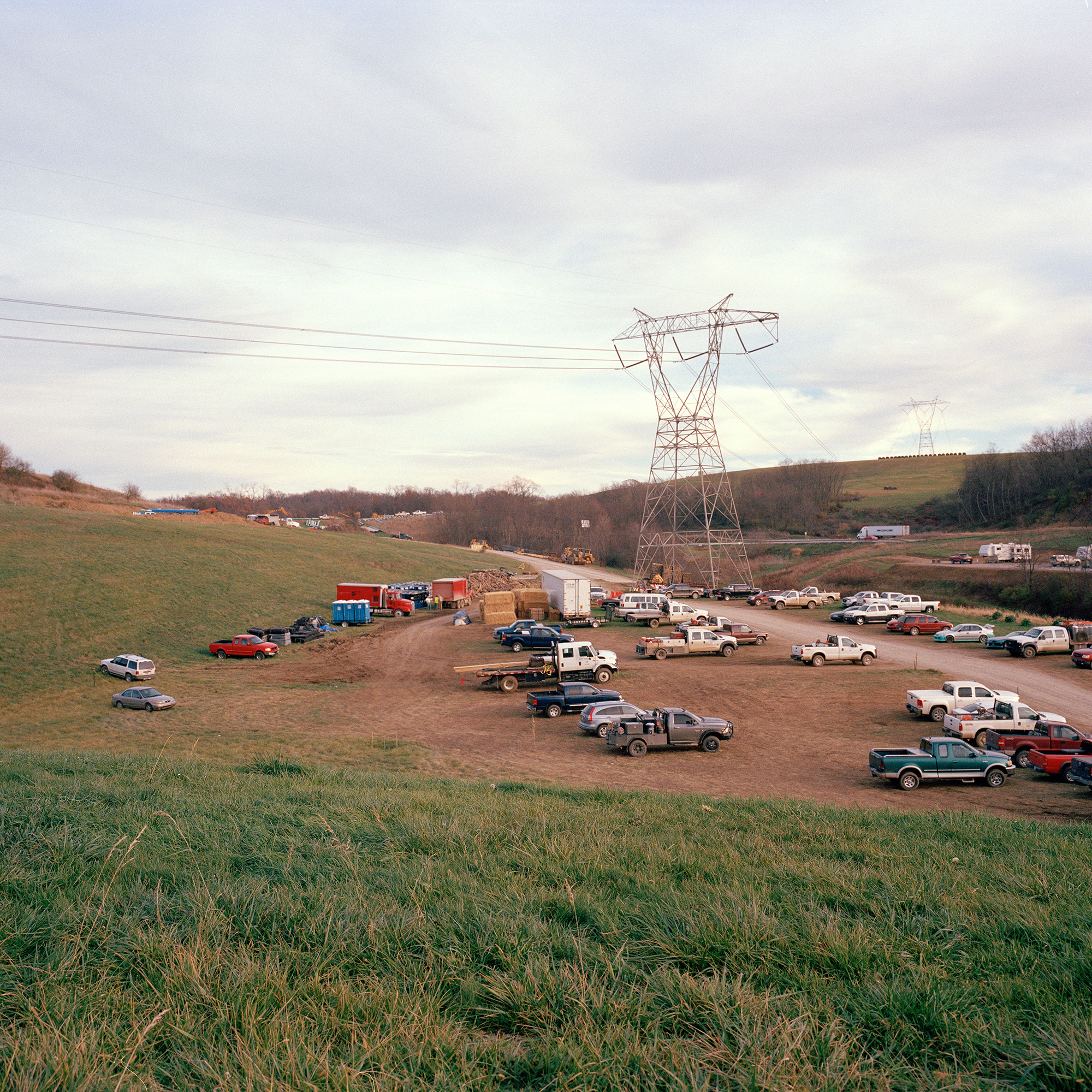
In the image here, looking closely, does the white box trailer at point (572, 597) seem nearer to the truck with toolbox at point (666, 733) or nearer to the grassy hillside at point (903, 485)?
the truck with toolbox at point (666, 733)

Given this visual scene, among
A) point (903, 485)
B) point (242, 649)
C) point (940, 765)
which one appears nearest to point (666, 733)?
point (940, 765)

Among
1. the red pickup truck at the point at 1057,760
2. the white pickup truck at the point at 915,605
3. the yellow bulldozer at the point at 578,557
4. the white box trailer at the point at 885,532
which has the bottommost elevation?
the red pickup truck at the point at 1057,760

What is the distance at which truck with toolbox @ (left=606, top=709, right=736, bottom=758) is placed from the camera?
20.8 m

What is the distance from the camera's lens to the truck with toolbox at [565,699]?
25.7 meters

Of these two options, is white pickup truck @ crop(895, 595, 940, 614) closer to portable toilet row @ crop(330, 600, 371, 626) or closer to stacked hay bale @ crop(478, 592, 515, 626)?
stacked hay bale @ crop(478, 592, 515, 626)

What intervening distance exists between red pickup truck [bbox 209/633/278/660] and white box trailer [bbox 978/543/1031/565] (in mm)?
65599

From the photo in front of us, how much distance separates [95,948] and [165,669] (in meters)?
35.8

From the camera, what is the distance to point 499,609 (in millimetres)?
49344

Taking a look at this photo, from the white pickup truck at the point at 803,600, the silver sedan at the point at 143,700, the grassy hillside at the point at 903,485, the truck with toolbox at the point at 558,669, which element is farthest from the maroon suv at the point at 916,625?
the grassy hillside at the point at 903,485

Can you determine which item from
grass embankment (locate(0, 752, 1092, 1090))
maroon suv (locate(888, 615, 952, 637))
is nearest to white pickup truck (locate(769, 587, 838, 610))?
maroon suv (locate(888, 615, 952, 637))

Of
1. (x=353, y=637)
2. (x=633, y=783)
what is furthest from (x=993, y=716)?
(x=353, y=637)

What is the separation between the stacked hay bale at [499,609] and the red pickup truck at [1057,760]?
34.0 metres

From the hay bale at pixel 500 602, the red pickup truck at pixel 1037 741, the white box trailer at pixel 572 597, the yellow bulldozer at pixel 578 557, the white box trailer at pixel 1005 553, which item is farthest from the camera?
the yellow bulldozer at pixel 578 557

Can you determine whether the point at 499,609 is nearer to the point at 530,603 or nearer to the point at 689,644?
the point at 530,603
